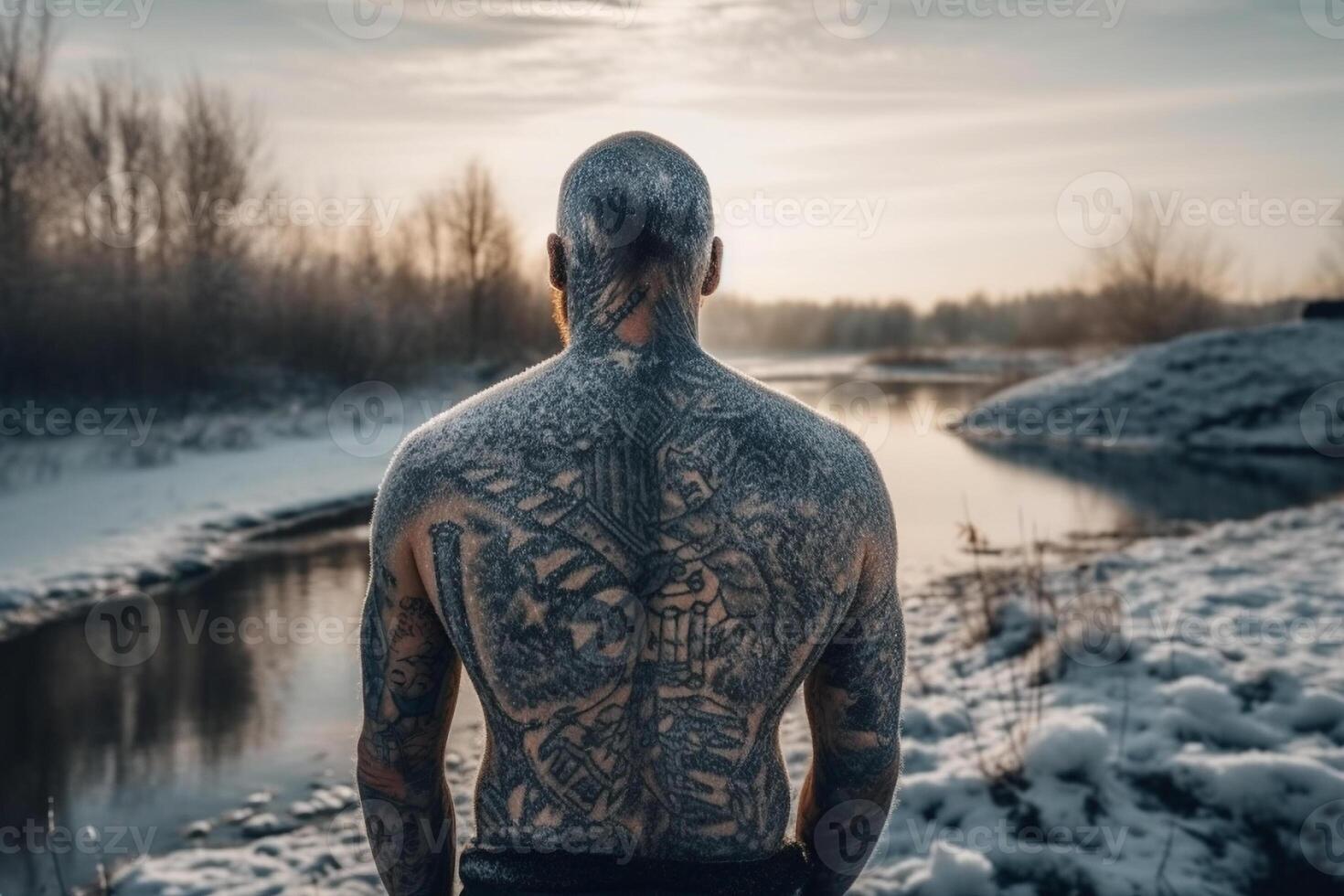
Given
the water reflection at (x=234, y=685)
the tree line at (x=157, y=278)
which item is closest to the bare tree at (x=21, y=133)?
the tree line at (x=157, y=278)

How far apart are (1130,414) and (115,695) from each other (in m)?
25.7

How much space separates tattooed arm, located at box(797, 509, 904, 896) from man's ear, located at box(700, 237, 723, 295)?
0.62 meters

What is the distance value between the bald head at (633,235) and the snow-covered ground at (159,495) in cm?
1044

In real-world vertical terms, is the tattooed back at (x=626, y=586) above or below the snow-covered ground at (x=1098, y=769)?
above

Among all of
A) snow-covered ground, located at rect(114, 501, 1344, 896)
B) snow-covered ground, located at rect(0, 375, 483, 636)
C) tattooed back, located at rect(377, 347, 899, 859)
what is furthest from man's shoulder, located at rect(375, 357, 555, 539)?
snow-covered ground, located at rect(0, 375, 483, 636)

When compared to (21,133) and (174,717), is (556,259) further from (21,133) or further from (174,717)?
(21,133)

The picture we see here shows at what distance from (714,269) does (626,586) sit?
2.41 ft

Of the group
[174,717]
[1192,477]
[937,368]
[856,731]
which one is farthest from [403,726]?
[937,368]

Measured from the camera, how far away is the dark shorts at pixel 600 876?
1854 mm

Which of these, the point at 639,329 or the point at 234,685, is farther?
the point at 234,685

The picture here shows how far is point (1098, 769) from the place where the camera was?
5.59 meters

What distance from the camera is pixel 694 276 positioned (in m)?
2.03

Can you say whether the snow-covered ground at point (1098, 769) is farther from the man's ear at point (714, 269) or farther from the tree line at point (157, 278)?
the tree line at point (157, 278)

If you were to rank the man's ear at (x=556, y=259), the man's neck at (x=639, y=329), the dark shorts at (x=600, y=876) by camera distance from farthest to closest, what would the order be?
the man's ear at (x=556, y=259)
the man's neck at (x=639, y=329)
the dark shorts at (x=600, y=876)
